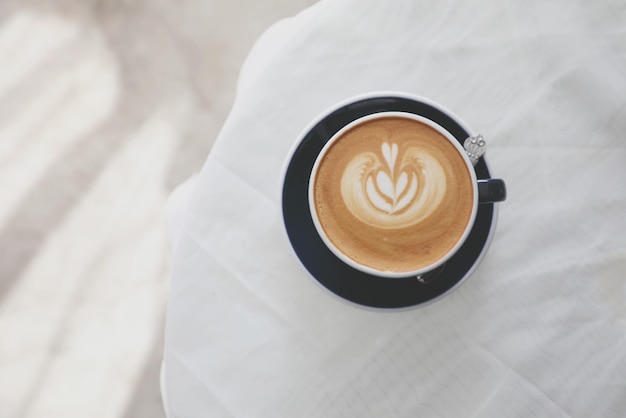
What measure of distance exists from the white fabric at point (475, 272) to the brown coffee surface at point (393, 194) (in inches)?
3.1

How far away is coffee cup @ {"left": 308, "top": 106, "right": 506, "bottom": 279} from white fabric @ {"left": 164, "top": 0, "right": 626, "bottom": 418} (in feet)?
0.26

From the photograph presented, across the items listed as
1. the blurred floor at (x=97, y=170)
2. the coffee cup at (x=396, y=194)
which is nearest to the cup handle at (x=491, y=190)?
the coffee cup at (x=396, y=194)

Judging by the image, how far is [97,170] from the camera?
1263 millimetres

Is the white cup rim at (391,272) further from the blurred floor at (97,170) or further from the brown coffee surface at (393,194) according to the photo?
the blurred floor at (97,170)

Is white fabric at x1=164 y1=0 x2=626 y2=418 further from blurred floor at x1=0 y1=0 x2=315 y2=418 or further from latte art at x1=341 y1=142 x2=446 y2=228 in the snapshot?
blurred floor at x1=0 y1=0 x2=315 y2=418

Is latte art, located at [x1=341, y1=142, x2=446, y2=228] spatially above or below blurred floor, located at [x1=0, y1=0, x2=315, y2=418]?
above

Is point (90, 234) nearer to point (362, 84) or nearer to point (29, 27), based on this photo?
point (29, 27)

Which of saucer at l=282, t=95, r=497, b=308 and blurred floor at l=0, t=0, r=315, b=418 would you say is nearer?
saucer at l=282, t=95, r=497, b=308

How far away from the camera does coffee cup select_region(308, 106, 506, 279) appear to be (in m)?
0.53

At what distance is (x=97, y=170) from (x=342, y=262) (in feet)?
2.88

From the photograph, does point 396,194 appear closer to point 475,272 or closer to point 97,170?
point 475,272

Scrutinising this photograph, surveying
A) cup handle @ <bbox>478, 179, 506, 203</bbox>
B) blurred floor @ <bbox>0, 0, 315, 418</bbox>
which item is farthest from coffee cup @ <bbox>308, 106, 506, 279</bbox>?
blurred floor @ <bbox>0, 0, 315, 418</bbox>

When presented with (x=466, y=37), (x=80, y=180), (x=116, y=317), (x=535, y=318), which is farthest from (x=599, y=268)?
(x=80, y=180)

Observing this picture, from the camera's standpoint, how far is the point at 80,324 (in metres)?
1.20
